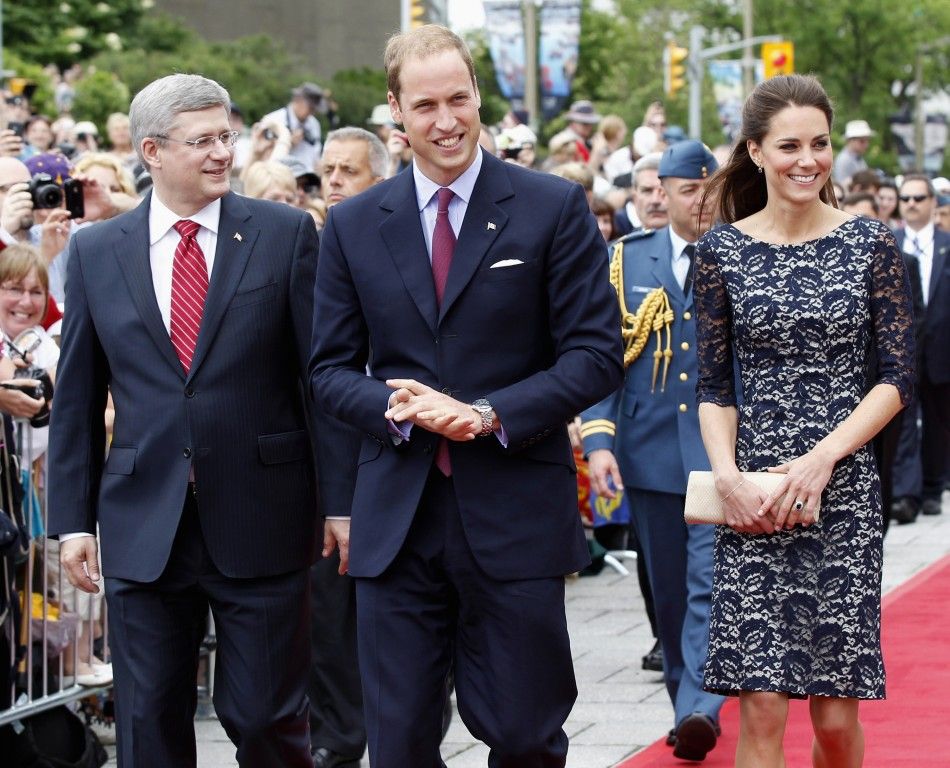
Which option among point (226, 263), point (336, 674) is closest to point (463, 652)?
point (226, 263)

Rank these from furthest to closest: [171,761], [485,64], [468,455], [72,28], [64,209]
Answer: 1. [485,64]
2. [72,28]
3. [64,209]
4. [171,761]
5. [468,455]

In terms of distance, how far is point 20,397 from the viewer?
6438 mm

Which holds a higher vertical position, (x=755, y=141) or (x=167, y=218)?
(x=755, y=141)

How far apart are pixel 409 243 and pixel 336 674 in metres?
2.40

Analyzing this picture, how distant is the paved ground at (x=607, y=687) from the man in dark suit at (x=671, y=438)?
35cm

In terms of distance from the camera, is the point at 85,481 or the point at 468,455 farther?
the point at 85,481

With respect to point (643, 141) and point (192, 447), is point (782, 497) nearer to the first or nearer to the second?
point (192, 447)

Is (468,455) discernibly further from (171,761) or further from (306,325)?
(171,761)

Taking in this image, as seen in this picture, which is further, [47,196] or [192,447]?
[47,196]

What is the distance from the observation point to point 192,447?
17.0 ft

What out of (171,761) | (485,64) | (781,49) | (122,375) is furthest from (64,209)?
(485,64)

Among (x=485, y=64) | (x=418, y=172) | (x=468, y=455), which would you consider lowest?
(x=485, y=64)

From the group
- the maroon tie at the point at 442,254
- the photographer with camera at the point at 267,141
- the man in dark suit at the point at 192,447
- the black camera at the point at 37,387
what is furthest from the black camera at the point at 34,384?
the photographer with camera at the point at 267,141

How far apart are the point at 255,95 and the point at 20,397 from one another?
44174mm
